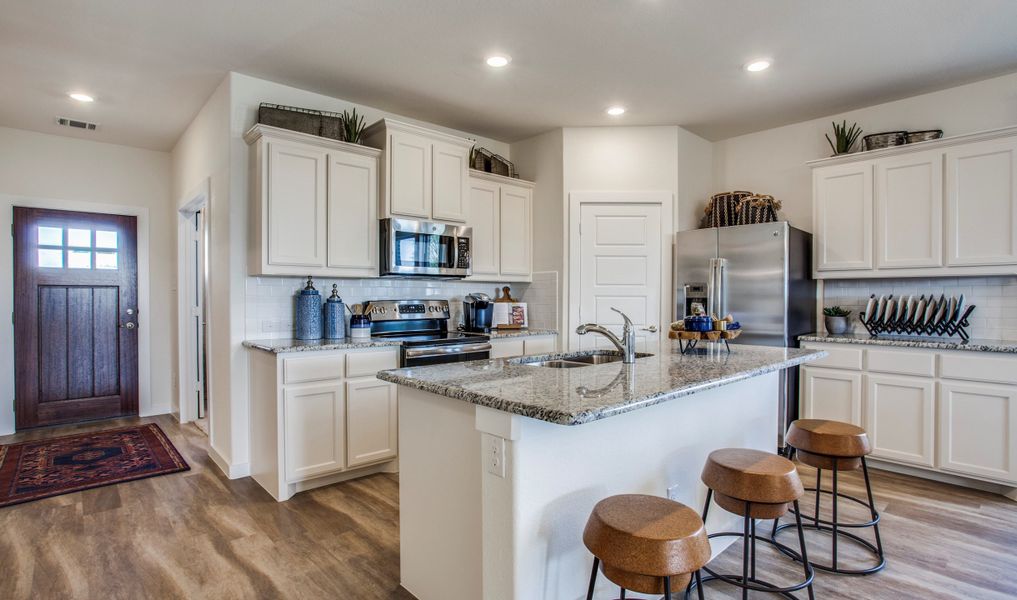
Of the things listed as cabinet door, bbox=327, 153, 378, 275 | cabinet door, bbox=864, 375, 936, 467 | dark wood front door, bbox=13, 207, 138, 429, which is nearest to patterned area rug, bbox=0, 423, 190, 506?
dark wood front door, bbox=13, 207, 138, 429

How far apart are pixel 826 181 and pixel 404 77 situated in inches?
124

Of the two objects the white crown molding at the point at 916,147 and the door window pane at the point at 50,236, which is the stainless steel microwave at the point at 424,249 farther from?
the door window pane at the point at 50,236

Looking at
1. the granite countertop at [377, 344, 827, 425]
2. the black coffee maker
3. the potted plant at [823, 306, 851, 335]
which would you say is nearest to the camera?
the granite countertop at [377, 344, 827, 425]

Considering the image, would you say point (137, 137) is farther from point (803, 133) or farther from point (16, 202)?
point (803, 133)

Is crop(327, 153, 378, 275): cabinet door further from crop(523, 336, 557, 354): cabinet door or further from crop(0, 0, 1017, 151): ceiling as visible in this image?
crop(523, 336, 557, 354): cabinet door

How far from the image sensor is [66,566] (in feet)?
7.69

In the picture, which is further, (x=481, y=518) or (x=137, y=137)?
(x=137, y=137)

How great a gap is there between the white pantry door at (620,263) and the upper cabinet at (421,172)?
1.15m

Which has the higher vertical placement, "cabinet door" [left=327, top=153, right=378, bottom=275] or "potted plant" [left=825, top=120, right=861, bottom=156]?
"potted plant" [left=825, top=120, right=861, bottom=156]

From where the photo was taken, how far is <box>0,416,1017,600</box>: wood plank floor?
216cm

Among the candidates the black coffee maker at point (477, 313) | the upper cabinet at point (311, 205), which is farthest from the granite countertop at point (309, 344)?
the black coffee maker at point (477, 313)

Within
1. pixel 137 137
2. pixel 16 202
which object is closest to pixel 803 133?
pixel 137 137

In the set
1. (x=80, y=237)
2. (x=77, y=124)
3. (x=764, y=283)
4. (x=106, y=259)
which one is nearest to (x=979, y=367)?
(x=764, y=283)

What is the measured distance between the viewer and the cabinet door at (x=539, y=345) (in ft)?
14.1
